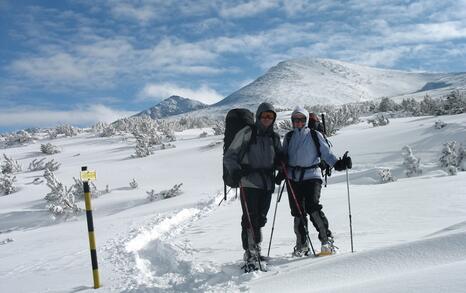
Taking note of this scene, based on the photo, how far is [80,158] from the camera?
20531 mm

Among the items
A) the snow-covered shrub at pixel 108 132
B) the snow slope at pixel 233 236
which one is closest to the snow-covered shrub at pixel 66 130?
the snow-covered shrub at pixel 108 132

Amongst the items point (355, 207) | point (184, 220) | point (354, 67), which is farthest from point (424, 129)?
point (354, 67)

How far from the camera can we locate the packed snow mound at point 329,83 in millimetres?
102188

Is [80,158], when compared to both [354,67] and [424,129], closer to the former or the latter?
[424,129]

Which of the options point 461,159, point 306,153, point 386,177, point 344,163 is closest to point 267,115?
point 306,153

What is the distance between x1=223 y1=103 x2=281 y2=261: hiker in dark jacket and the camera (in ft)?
16.1

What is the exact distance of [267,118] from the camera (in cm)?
500

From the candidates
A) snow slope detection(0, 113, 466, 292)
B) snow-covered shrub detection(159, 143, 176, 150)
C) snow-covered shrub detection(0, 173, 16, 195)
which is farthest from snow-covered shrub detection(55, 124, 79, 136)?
snow-covered shrub detection(0, 173, 16, 195)

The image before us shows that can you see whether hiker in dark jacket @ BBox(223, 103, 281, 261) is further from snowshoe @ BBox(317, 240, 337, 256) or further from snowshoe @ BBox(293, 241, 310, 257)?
snowshoe @ BBox(317, 240, 337, 256)

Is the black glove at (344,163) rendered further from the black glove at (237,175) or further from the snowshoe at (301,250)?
the black glove at (237,175)

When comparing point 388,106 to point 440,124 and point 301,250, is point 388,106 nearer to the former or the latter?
point 440,124

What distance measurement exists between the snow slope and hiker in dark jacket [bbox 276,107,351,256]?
36cm

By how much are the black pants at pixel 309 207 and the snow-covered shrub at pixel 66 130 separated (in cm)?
2689

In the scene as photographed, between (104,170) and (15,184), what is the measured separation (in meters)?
3.05
